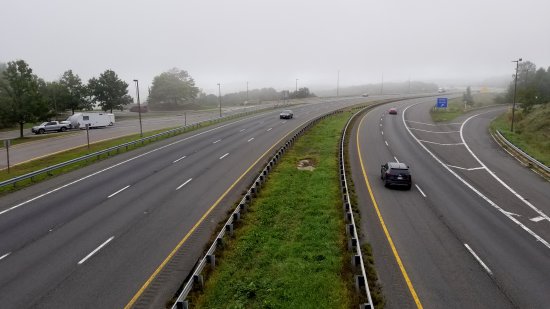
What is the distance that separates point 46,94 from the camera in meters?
80.9

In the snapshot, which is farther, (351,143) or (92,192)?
(351,143)

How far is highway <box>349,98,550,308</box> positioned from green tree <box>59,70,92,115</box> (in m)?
67.3

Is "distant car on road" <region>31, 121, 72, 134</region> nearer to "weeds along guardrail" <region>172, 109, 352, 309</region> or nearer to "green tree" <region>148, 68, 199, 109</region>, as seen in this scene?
"weeds along guardrail" <region>172, 109, 352, 309</region>

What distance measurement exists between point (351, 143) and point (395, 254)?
28736 millimetres

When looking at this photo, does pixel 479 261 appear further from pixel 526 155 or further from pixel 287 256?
pixel 526 155

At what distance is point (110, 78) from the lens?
90125mm

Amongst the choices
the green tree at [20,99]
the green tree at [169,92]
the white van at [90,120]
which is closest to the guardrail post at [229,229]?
the green tree at [20,99]

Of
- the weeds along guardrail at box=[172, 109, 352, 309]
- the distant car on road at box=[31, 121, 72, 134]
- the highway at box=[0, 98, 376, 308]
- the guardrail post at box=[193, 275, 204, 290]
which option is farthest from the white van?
the guardrail post at box=[193, 275, 204, 290]

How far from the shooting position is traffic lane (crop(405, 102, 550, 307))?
14.4m

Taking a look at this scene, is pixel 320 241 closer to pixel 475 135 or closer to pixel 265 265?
pixel 265 265

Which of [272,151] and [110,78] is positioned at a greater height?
[110,78]

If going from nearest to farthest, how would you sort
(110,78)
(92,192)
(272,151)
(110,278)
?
A: 1. (110,278)
2. (92,192)
3. (272,151)
4. (110,78)

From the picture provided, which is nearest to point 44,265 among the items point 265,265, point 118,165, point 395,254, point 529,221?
point 265,265

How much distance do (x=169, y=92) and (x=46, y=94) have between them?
37216 millimetres
